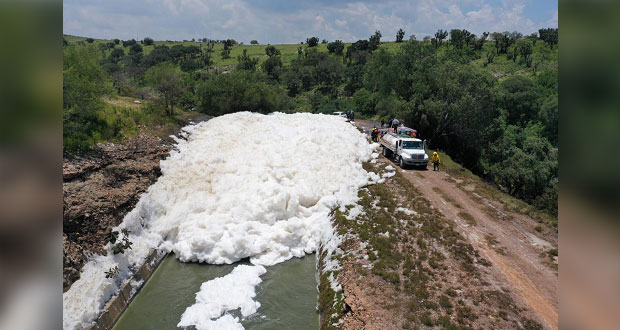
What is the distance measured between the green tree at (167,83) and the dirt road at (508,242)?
22336mm

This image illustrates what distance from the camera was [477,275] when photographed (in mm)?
14719

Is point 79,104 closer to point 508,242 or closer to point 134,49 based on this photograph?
point 508,242

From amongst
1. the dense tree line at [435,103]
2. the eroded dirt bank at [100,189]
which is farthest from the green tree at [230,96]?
the eroded dirt bank at [100,189]

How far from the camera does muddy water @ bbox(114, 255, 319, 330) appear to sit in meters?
14.5

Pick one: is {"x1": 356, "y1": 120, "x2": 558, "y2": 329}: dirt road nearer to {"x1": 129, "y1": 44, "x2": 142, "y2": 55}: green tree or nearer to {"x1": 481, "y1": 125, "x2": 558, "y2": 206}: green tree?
{"x1": 481, "y1": 125, "x2": 558, "y2": 206}: green tree

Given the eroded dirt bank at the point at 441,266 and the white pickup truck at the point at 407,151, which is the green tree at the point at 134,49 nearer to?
the white pickup truck at the point at 407,151

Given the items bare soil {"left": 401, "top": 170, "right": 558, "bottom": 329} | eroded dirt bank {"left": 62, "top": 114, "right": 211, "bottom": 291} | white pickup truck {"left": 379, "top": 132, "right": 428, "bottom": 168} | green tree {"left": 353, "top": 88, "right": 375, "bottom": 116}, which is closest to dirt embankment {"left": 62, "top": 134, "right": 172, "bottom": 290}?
eroded dirt bank {"left": 62, "top": 114, "right": 211, "bottom": 291}

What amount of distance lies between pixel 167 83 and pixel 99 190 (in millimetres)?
17225

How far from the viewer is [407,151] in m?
27.7

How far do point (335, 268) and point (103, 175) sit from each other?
1329 cm

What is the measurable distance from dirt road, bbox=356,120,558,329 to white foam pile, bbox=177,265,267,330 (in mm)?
9681

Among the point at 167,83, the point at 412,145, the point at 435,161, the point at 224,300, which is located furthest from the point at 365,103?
the point at 224,300
